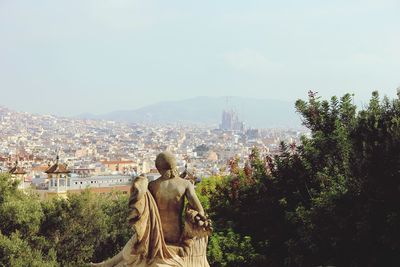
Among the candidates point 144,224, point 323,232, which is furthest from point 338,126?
point 144,224

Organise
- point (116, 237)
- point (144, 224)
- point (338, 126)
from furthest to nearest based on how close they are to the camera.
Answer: point (116, 237) < point (338, 126) < point (144, 224)

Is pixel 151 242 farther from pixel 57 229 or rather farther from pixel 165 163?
pixel 57 229

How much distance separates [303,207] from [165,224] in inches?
253

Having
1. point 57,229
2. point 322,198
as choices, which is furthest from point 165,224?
point 57,229

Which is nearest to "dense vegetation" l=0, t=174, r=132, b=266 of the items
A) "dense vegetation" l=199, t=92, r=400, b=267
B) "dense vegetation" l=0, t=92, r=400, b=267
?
"dense vegetation" l=0, t=92, r=400, b=267

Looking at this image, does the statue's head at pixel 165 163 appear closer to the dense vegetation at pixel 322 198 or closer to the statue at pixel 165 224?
the statue at pixel 165 224

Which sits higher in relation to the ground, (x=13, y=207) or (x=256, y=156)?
(x=256, y=156)

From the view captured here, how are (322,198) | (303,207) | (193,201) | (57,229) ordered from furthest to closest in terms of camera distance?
(57,229), (303,207), (322,198), (193,201)

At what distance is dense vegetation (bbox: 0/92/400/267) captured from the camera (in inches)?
483

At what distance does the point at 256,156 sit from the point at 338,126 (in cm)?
348

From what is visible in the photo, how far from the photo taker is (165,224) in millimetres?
8094

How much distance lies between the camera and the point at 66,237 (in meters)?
22.4

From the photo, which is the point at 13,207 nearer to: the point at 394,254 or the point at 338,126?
the point at 338,126

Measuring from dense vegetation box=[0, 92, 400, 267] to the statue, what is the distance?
4.83m
